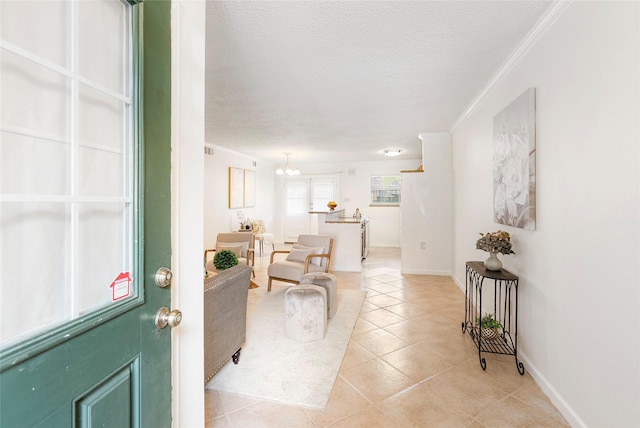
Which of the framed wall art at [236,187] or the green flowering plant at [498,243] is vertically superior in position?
the framed wall art at [236,187]

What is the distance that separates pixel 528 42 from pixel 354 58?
127 centimetres

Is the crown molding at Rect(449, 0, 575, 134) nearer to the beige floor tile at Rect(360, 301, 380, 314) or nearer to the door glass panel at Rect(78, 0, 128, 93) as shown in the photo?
the door glass panel at Rect(78, 0, 128, 93)

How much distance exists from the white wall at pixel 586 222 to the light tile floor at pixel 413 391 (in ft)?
0.75

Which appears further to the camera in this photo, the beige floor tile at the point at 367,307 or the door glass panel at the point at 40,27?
the beige floor tile at the point at 367,307

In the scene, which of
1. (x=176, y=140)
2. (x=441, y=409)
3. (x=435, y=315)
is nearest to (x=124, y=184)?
(x=176, y=140)

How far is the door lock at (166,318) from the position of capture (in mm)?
908

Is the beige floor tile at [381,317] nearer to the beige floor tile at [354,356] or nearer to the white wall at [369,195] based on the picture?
the beige floor tile at [354,356]

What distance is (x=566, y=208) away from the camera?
5.57 ft

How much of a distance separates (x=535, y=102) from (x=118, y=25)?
243 cm

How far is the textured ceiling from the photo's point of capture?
1.79 m

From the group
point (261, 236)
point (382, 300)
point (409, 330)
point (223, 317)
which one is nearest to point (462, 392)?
point (409, 330)

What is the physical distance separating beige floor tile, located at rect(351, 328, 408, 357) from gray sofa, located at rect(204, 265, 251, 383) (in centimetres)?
109

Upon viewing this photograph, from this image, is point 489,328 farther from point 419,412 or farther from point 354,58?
point 354,58

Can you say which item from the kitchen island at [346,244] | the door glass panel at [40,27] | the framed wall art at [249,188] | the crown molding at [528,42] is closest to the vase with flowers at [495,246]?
the crown molding at [528,42]
